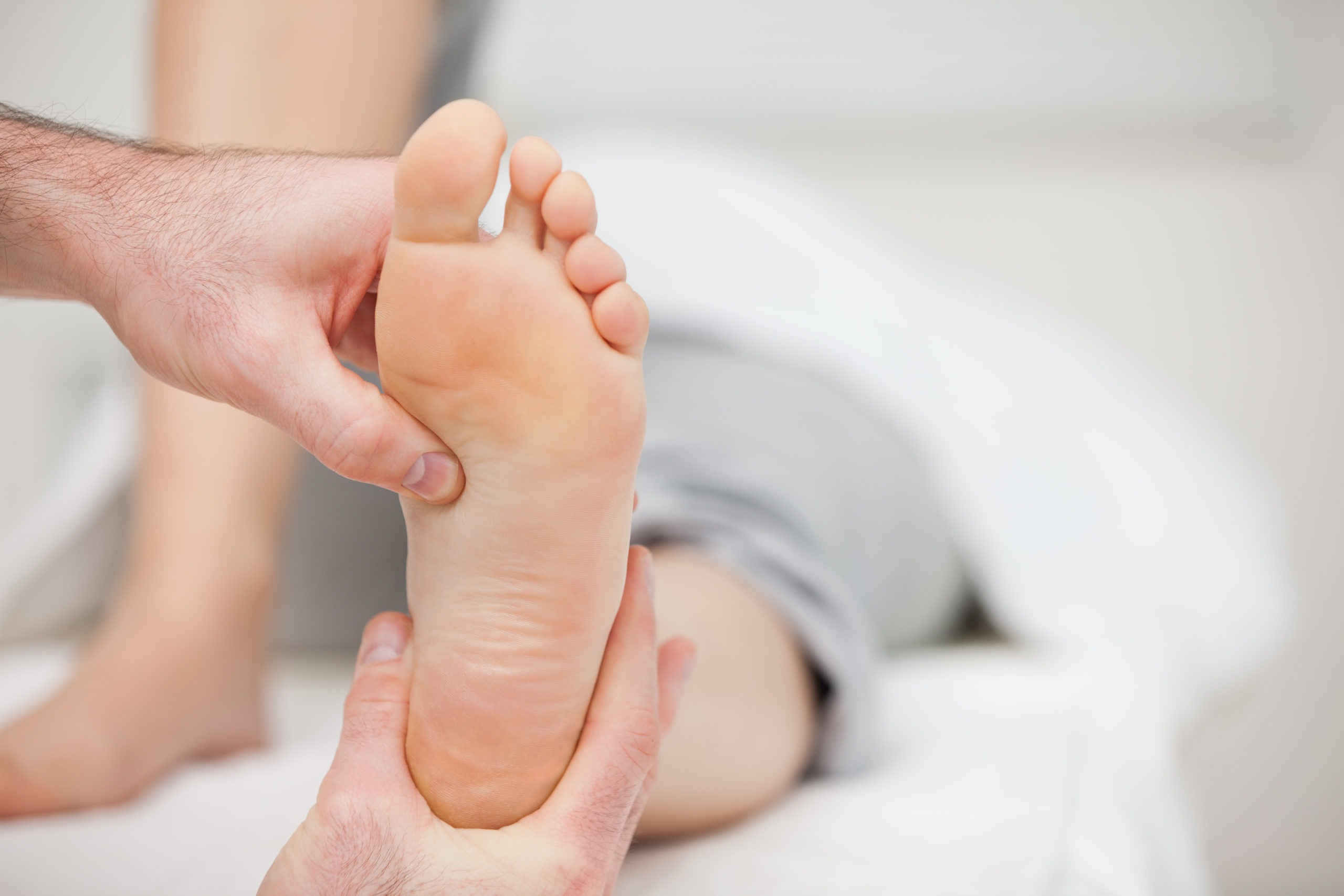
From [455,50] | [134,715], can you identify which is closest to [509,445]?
[134,715]

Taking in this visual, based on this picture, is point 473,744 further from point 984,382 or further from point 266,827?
point 984,382

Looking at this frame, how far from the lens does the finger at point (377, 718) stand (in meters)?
0.35

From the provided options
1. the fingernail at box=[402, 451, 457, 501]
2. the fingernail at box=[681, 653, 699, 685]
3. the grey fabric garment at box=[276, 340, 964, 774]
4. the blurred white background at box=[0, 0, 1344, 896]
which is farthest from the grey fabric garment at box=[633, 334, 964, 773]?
the blurred white background at box=[0, 0, 1344, 896]

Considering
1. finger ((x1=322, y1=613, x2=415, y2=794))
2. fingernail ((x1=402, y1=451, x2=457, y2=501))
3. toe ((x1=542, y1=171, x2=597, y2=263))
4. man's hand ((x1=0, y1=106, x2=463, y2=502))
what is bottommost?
finger ((x1=322, y1=613, x2=415, y2=794))

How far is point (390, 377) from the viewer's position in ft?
1.15

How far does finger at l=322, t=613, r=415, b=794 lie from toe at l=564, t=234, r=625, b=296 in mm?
159

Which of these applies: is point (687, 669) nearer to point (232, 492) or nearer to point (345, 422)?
point (345, 422)

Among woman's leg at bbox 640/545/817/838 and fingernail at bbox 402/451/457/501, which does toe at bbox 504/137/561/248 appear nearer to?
fingernail at bbox 402/451/457/501

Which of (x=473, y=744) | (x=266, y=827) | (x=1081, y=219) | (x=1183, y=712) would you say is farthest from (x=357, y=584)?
(x=1081, y=219)

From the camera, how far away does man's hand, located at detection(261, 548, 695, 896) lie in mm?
334

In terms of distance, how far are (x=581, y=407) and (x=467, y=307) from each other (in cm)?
5

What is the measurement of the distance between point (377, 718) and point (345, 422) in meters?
0.12

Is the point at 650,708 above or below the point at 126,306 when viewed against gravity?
below

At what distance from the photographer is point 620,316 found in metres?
0.34
